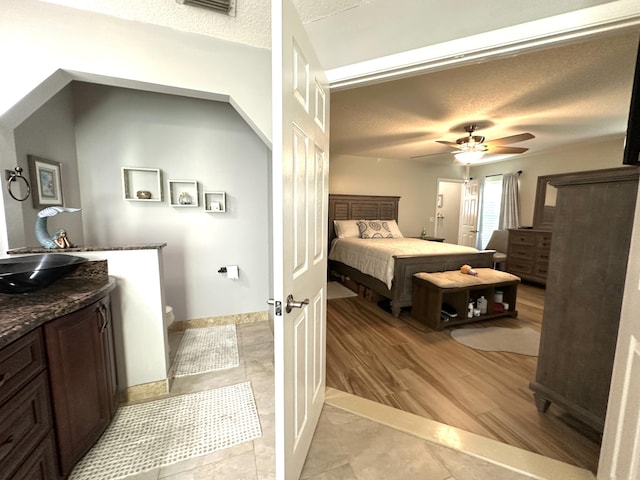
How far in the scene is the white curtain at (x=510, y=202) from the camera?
5238 millimetres

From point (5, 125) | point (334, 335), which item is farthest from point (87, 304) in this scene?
point (334, 335)

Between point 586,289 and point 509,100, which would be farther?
point 509,100

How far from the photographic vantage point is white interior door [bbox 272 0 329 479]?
2.78 ft

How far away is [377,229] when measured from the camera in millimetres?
4777

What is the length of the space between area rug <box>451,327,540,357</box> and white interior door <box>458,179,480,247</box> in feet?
13.3

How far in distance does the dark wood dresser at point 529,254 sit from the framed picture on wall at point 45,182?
5.99 meters

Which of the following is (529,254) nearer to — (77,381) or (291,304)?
(291,304)

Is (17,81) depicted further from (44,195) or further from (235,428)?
(235,428)

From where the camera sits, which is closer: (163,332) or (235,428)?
(235,428)

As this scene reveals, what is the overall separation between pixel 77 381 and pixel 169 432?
1.86 feet

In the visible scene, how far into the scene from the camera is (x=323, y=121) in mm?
1389

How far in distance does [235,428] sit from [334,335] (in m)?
1.33

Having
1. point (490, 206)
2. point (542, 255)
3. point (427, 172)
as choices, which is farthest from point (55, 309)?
point (490, 206)

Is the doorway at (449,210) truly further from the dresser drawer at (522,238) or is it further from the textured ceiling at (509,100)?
the textured ceiling at (509,100)
